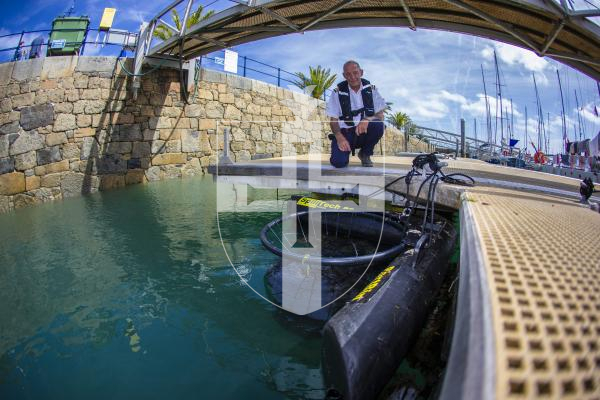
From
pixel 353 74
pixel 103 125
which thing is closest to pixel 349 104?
pixel 353 74

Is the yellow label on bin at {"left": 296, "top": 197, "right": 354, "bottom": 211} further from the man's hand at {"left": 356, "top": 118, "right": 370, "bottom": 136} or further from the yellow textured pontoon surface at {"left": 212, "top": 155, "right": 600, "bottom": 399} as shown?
the yellow textured pontoon surface at {"left": 212, "top": 155, "right": 600, "bottom": 399}

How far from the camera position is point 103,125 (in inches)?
341

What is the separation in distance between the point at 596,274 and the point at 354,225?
2.96m

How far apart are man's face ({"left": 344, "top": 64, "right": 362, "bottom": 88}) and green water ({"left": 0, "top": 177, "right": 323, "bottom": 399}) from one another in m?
2.42

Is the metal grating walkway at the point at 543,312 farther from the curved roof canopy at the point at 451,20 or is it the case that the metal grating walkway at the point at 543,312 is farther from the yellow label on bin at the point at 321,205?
the curved roof canopy at the point at 451,20

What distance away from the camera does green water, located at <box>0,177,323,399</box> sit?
1966mm

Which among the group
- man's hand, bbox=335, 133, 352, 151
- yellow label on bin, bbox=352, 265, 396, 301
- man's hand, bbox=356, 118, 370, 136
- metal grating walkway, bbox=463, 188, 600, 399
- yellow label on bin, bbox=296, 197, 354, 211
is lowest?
yellow label on bin, bbox=352, 265, 396, 301

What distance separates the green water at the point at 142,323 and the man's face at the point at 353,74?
2.42m

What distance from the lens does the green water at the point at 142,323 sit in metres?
1.97

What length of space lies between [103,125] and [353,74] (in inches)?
304

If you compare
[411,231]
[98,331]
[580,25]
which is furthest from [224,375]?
[580,25]

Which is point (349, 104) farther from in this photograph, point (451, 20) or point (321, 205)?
point (451, 20)

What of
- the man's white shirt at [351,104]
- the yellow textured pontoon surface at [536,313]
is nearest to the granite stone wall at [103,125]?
the man's white shirt at [351,104]

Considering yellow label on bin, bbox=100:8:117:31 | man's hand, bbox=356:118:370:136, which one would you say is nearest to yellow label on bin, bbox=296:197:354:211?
man's hand, bbox=356:118:370:136
